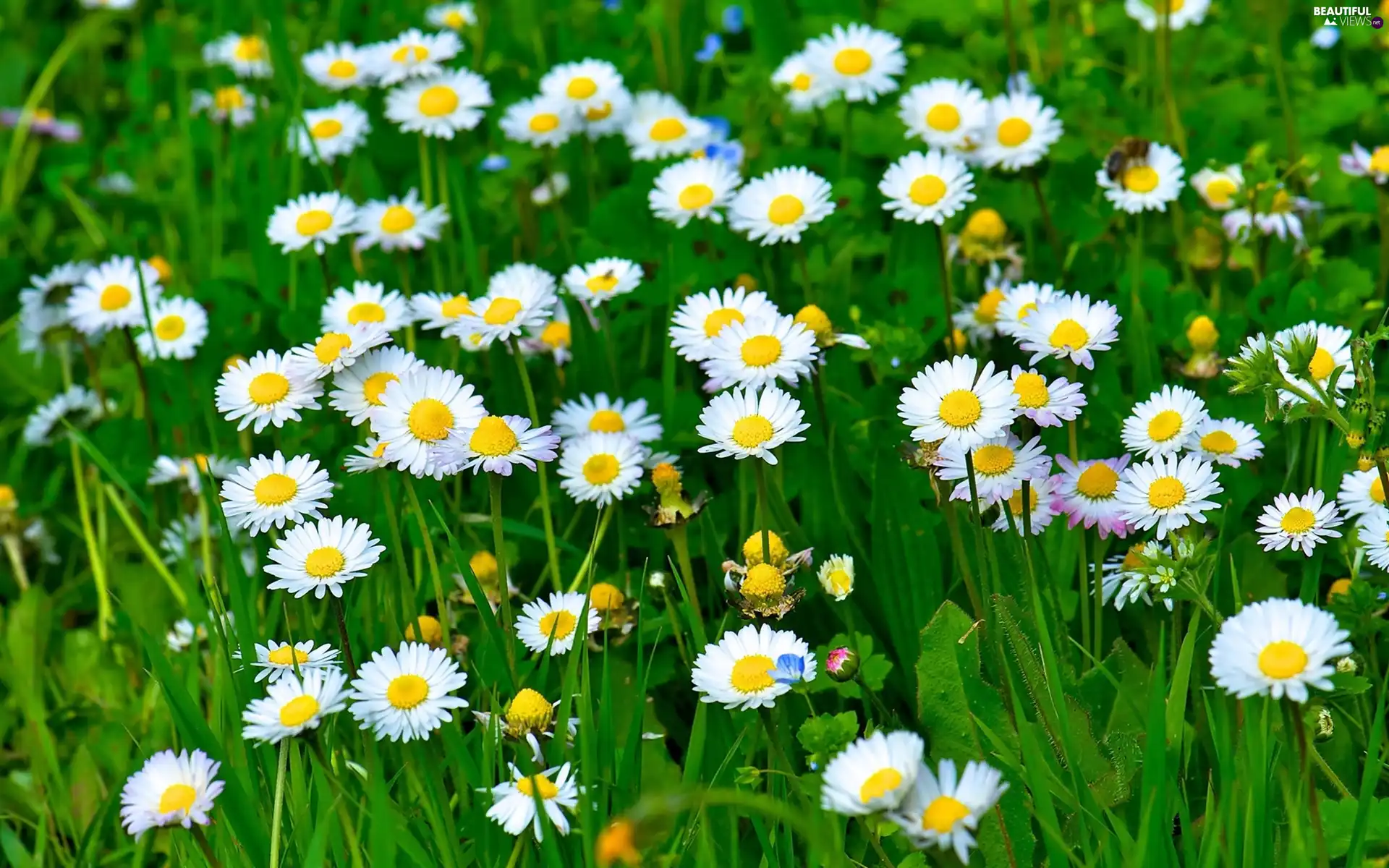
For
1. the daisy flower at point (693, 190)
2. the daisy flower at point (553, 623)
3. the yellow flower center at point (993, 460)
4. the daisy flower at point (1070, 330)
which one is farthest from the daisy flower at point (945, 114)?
the daisy flower at point (553, 623)

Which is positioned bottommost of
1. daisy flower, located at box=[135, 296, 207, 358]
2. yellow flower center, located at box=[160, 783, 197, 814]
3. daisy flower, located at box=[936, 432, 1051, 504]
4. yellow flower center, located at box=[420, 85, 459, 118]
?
yellow flower center, located at box=[160, 783, 197, 814]

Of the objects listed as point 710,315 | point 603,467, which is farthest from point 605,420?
point 710,315

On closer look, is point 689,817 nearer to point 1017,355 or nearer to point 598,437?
point 598,437

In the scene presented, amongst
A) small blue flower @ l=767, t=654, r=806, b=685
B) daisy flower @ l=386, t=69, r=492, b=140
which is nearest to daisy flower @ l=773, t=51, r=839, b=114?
daisy flower @ l=386, t=69, r=492, b=140

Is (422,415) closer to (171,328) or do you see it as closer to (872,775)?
(872,775)

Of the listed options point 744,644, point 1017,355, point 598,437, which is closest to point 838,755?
point 744,644

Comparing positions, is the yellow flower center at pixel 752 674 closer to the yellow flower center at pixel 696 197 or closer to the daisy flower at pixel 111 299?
the yellow flower center at pixel 696 197

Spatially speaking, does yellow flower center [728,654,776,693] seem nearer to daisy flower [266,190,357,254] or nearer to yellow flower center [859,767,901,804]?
yellow flower center [859,767,901,804]
